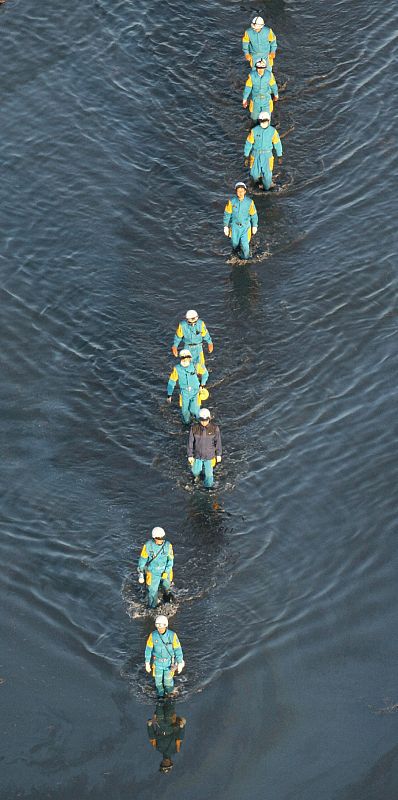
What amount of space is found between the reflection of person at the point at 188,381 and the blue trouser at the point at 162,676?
24.3 feet

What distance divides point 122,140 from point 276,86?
469 cm

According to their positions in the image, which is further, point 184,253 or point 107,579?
point 184,253

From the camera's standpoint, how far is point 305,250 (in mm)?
A: 42438

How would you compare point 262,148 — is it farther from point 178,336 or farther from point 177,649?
point 177,649

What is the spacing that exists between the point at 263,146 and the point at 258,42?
4447 mm

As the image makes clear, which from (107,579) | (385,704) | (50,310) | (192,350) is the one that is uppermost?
(50,310)

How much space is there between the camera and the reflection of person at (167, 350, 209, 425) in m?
35.5

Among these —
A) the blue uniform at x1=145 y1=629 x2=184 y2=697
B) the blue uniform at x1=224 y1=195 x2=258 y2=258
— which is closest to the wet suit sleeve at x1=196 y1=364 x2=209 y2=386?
the blue uniform at x1=224 y1=195 x2=258 y2=258

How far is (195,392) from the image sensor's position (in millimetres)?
36031

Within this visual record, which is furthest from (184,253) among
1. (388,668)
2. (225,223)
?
(388,668)

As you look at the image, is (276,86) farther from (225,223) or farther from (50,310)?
(50,310)

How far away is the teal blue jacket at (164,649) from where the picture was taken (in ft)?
98.8

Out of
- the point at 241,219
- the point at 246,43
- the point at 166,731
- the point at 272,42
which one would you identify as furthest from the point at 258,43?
the point at 166,731

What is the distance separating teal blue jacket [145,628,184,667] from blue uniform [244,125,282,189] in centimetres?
1651
